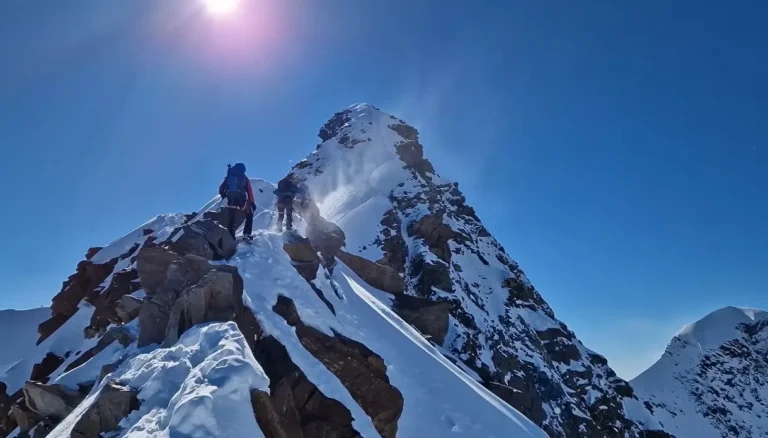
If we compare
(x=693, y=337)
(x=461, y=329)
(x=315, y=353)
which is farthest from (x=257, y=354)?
(x=693, y=337)

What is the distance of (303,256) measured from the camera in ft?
52.2

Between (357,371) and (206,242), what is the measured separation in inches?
218

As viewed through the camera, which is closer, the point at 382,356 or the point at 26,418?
the point at 26,418

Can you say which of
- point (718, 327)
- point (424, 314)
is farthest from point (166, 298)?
point (718, 327)

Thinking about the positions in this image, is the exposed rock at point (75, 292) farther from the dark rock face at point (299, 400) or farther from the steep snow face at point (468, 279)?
the dark rock face at point (299, 400)

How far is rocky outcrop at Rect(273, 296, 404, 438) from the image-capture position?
1141cm

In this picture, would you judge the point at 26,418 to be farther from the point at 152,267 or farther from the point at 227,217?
the point at 227,217

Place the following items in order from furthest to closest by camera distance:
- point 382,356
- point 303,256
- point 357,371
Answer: point 303,256, point 382,356, point 357,371

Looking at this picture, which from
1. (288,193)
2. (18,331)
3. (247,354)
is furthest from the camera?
(18,331)

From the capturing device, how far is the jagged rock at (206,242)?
44.5 feet

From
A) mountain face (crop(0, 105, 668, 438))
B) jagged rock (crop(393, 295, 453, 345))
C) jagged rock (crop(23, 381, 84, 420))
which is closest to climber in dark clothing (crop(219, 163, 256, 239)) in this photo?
mountain face (crop(0, 105, 668, 438))

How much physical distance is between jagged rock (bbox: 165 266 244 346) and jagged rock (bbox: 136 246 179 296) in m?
3.20

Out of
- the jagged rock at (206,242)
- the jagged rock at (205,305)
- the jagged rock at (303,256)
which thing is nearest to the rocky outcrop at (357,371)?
the jagged rock at (205,305)

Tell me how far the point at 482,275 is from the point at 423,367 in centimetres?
4008
